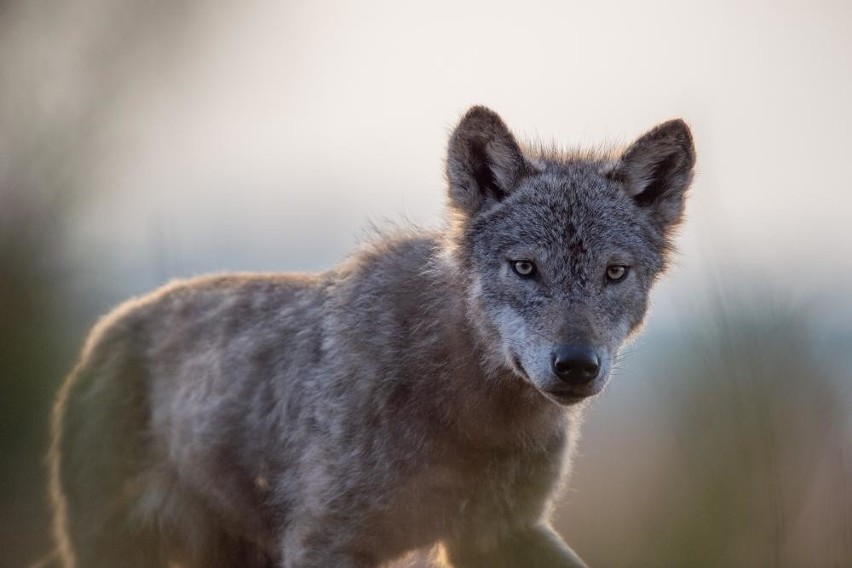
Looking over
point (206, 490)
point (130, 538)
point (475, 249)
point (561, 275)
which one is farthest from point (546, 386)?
point (130, 538)

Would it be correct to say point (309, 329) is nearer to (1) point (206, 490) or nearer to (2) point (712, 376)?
(1) point (206, 490)

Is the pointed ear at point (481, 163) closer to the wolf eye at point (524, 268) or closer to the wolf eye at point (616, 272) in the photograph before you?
the wolf eye at point (524, 268)

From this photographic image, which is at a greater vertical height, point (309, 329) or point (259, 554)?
point (309, 329)

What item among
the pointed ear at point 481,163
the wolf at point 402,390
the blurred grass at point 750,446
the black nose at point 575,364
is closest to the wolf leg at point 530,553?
the wolf at point 402,390

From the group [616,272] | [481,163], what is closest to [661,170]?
[616,272]

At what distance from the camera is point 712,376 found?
158 inches

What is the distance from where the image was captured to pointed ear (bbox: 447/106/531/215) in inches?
197

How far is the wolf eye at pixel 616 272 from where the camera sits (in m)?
4.78

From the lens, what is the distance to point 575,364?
4238 millimetres

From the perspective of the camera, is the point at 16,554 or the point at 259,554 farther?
the point at 16,554

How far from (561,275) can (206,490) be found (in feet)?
7.86

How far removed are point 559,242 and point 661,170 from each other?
0.81 meters

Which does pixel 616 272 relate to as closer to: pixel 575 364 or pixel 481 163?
pixel 575 364

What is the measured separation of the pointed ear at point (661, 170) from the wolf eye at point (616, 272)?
508 millimetres
